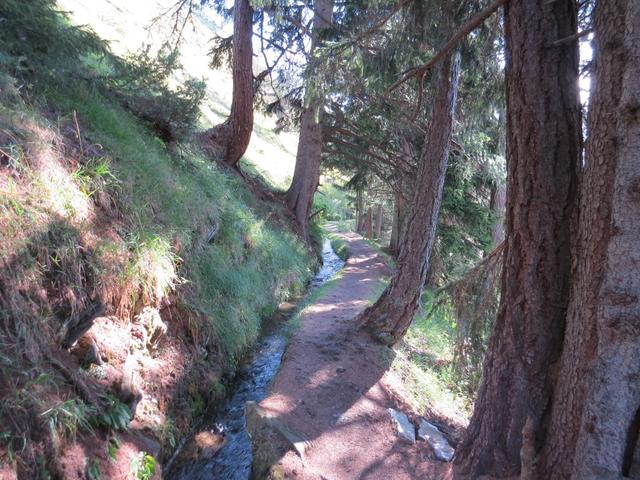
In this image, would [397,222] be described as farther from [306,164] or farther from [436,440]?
[436,440]

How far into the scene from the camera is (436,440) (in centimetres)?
439

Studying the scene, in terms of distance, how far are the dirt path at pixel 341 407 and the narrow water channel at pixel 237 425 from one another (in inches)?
11.8

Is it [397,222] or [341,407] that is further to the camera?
[397,222]

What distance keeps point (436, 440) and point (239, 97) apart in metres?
9.30

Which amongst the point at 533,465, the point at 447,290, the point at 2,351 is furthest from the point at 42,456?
the point at 447,290

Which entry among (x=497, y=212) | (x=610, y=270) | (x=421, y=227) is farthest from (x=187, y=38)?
(x=610, y=270)

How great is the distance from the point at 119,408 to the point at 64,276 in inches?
46.6

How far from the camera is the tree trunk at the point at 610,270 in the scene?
1967 mm

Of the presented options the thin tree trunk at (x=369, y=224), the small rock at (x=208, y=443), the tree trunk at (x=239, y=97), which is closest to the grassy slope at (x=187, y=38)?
the tree trunk at (x=239, y=97)

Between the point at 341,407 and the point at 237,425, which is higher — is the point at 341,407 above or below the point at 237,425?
above

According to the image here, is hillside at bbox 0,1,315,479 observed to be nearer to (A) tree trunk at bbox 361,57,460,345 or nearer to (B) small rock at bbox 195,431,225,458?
(B) small rock at bbox 195,431,225,458

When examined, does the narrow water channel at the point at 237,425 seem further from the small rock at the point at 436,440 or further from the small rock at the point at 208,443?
the small rock at the point at 436,440

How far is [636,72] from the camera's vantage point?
6.37ft

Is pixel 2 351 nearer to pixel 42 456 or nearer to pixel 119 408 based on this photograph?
pixel 42 456
